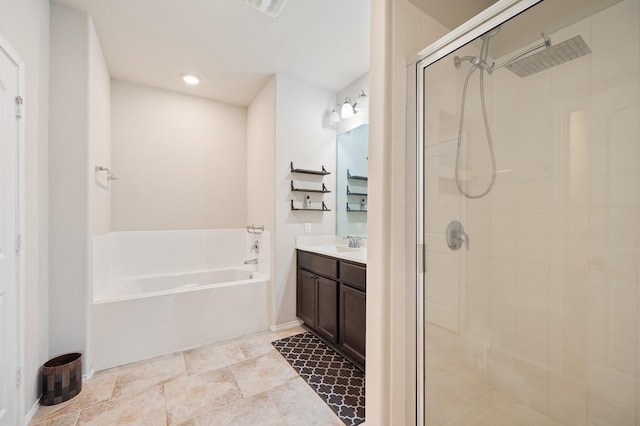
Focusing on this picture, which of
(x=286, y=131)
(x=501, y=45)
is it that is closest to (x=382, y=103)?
(x=501, y=45)

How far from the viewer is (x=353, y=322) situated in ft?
6.82

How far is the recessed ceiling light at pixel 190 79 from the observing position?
285 cm

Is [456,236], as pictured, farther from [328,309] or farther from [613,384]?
[328,309]

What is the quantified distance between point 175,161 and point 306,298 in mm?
2251

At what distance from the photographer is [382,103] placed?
4.30 ft

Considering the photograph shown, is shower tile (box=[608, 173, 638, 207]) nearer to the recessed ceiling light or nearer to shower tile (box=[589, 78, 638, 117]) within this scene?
shower tile (box=[589, 78, 638, 117])

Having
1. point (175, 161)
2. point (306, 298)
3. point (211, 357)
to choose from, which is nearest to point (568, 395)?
point (306, 298)

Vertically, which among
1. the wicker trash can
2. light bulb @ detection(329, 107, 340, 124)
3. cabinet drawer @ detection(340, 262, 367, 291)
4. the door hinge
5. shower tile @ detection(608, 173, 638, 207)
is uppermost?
light bulb @ detection(329, 107, 340, 124)

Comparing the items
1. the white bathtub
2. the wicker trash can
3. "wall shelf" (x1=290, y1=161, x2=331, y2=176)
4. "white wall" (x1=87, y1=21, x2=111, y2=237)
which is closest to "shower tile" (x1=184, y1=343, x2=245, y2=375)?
the white bathtub

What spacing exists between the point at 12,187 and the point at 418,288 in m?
2.15

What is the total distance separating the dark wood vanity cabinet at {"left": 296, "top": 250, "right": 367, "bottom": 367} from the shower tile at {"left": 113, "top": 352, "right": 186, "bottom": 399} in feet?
3.79

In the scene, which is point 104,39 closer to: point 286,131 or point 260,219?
point 286,131

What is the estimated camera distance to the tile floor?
157 centimetres

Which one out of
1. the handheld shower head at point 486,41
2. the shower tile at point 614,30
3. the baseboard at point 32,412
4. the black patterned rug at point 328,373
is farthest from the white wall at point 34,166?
the shower tile at point 614,30
